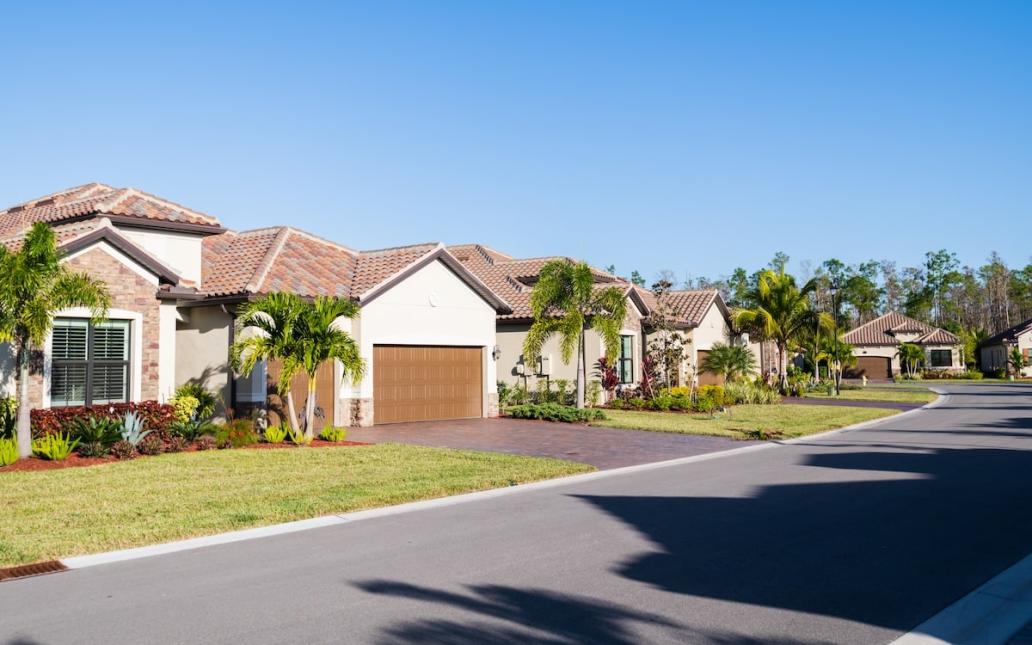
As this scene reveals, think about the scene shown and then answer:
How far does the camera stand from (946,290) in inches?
3981

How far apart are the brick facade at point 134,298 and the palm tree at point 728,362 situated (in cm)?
2589

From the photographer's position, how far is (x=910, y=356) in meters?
69.5

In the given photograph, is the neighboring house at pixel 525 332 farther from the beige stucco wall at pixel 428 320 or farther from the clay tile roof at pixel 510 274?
the beige stucco wall at pixel 428 320

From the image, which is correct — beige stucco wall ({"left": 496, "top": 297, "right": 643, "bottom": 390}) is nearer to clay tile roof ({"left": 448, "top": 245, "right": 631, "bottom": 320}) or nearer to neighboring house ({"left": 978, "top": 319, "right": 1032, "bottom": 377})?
clay tile roof ({"left": 448, "top": 245, "right": 631, "bottom": 320})

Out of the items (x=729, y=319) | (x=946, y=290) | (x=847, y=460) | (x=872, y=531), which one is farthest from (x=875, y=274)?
(x=872, y=531)

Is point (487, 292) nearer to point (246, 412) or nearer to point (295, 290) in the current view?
point (295, 290)

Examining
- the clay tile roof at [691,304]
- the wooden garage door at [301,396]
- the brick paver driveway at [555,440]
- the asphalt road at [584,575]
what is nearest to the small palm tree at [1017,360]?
the clay tile roof at [691,304]

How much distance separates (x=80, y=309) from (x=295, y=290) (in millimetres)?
5370

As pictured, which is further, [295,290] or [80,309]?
[295,290]

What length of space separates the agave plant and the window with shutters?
1.83m

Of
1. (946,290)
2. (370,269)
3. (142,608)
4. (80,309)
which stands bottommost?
(142,608)

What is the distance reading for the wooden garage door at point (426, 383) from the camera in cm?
2238

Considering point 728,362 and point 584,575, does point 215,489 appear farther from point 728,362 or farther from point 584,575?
point 728,362

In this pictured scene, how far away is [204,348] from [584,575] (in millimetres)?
15239
